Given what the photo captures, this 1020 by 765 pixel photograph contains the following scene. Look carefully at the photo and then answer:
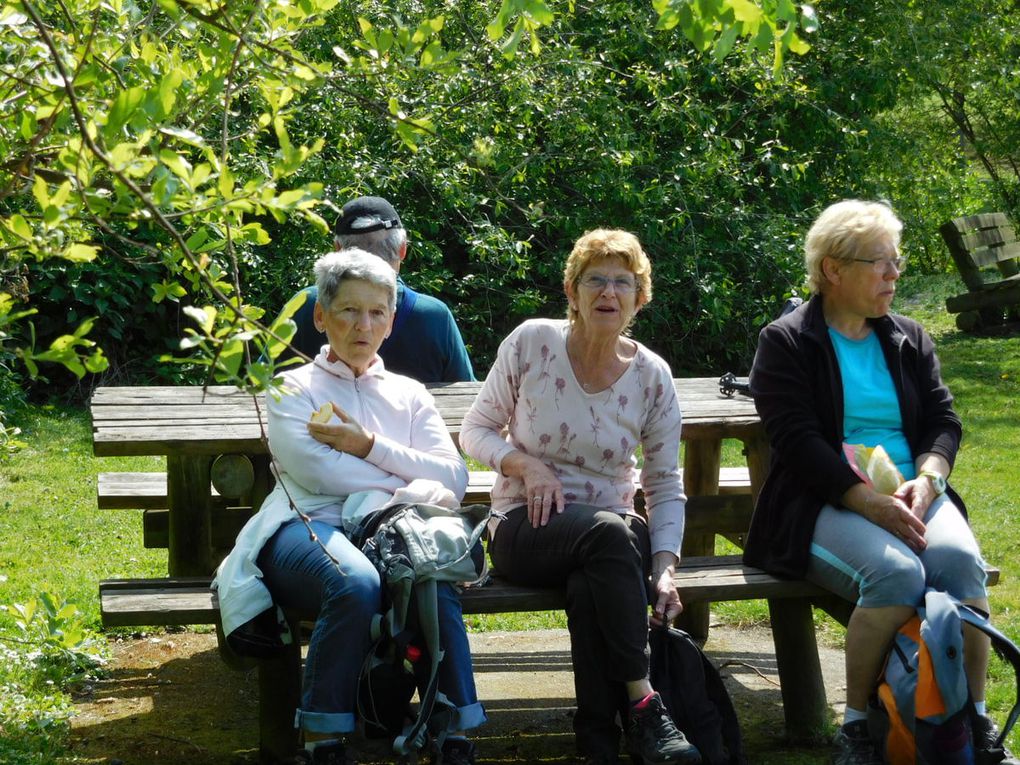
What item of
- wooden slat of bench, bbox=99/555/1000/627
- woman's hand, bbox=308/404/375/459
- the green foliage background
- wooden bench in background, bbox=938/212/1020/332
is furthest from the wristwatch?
wooden bench in background, bbox=938/212/1020/332

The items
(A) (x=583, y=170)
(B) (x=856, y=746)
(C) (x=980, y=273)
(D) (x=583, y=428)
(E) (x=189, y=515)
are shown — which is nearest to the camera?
(B) (x=856, y=746)

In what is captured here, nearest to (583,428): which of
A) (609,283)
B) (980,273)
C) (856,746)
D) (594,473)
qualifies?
(594,473)

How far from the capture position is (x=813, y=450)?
13.2 feet

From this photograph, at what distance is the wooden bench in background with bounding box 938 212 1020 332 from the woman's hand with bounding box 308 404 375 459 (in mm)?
10493

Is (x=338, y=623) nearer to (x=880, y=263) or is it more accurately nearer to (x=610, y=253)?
(x=610, y=253)

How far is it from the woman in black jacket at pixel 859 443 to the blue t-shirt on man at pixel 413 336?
128cm

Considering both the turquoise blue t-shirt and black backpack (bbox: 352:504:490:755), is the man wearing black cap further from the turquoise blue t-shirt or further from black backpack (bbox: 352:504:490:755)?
the turquoise blue t-shirt

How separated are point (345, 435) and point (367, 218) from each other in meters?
1.33

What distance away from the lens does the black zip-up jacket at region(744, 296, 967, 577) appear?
4.06 metres

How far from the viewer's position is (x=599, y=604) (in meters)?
3.74

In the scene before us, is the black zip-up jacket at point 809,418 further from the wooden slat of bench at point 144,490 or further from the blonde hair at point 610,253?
the wooden slat of bench at point 144,490

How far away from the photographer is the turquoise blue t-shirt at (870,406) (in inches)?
165

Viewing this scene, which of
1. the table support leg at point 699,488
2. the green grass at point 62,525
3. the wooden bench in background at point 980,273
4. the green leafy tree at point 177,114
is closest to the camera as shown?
the green leafy tree at point 177,114

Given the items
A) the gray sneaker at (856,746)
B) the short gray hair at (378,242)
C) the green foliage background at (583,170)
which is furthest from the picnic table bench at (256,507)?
the green foliage background at (583,170)
